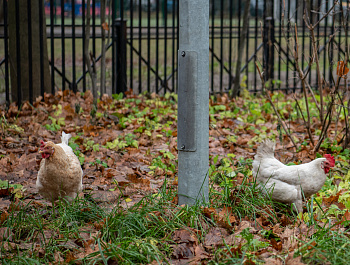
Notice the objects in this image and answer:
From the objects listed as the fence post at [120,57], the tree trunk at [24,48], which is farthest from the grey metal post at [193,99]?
the fence post at [120,57]

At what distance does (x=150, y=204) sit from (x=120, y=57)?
541 cm

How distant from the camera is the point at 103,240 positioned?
3008mm

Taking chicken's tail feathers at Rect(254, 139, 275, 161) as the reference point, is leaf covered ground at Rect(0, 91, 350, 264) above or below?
below

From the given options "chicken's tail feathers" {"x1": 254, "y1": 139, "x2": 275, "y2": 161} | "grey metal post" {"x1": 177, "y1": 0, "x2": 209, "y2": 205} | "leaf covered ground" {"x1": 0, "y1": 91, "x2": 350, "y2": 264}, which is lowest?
"leaf covered ground" {"x1": 0, "y1": 91, "x2": 350, "y2": 264}

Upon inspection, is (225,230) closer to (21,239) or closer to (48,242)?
(48,242)

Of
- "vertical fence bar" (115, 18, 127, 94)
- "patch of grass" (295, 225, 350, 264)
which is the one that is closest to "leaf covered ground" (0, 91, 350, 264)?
"patch of grass" (295, 225, 350, 264)

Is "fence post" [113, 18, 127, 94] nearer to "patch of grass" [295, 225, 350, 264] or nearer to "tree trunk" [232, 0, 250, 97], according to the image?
"tree trunk" [232, 0, 250, 97]

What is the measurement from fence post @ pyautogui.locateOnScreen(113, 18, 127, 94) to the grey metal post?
5.19 m

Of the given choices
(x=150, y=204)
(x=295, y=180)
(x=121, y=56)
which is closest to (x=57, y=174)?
(x=150, y=204)

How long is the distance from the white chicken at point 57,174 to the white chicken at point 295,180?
154cm

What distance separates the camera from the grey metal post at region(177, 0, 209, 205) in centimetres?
332

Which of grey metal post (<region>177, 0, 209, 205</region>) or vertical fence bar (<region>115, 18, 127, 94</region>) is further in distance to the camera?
vertical fence bar (<region>115, 18, 127, 94</region>)

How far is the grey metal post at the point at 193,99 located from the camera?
3.32 m

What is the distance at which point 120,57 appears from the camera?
8492 millimetres
